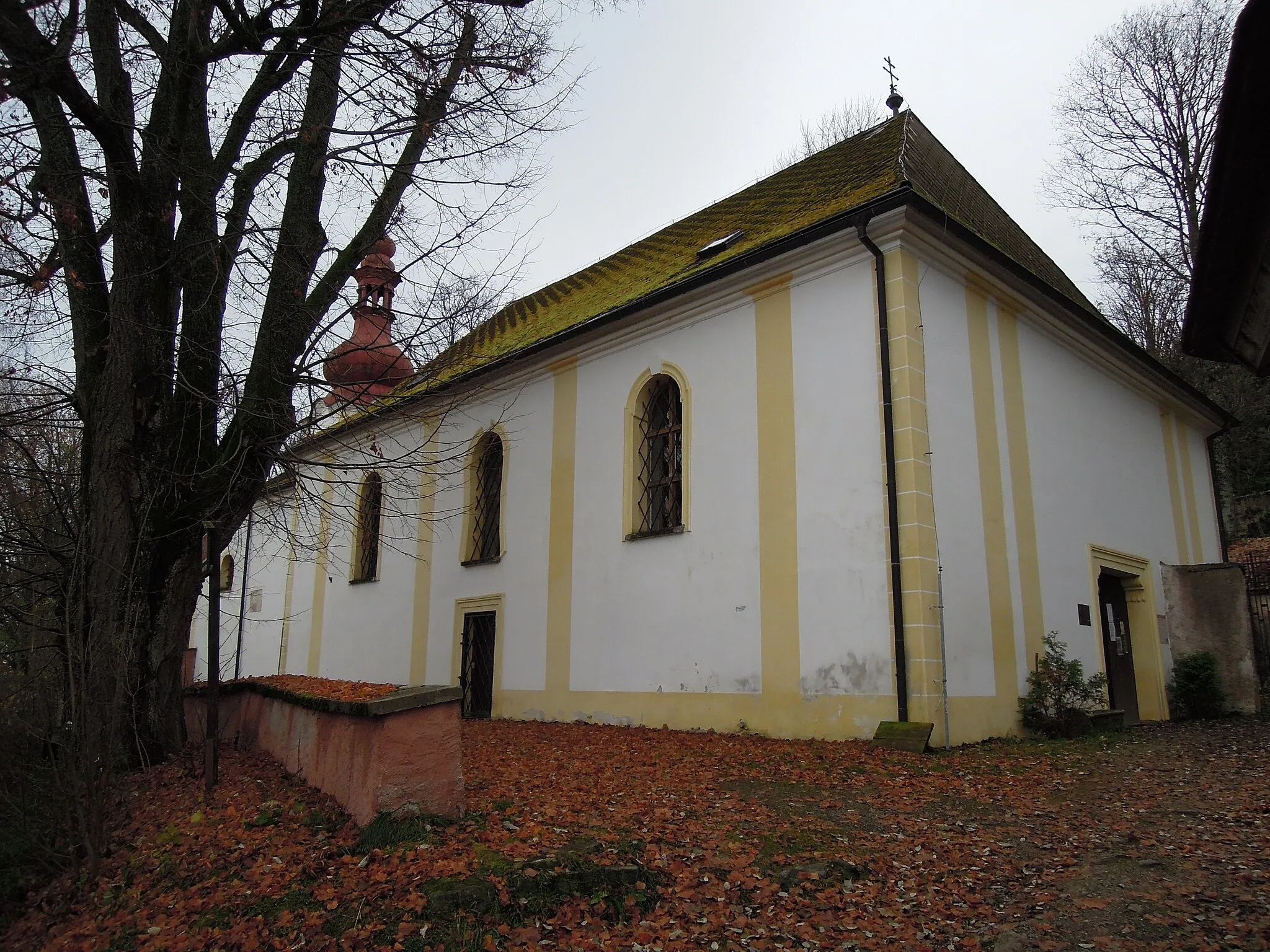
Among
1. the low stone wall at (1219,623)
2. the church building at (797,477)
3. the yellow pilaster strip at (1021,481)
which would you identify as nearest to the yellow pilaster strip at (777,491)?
the church building at (797,477)

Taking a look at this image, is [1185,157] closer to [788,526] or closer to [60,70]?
[788,526]

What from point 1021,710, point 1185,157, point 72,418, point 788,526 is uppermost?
point 1185,157

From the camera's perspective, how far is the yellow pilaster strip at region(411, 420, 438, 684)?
15727 mm

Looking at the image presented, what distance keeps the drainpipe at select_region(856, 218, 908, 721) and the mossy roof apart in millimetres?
689

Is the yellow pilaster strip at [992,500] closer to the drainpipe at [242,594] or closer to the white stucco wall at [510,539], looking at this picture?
the white stucco wall at [510,539]

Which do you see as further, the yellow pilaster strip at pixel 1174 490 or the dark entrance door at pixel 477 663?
the yellow pilaster strip at pixel 1174 490

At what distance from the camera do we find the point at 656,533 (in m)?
11.7

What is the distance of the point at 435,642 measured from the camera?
15.4m

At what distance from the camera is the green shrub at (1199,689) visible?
1284 centimetres

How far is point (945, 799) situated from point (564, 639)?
6915mm

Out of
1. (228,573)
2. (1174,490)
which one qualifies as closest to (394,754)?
(1174,490)

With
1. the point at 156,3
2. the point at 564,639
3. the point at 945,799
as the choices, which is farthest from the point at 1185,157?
the point at 156,3

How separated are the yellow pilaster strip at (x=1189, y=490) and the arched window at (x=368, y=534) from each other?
1520 centimetres

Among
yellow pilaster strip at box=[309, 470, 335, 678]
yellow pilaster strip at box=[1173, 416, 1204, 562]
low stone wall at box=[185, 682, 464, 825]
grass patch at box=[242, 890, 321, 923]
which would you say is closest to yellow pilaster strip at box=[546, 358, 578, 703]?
low stone wall at box=[185, 682, 464, 825]
